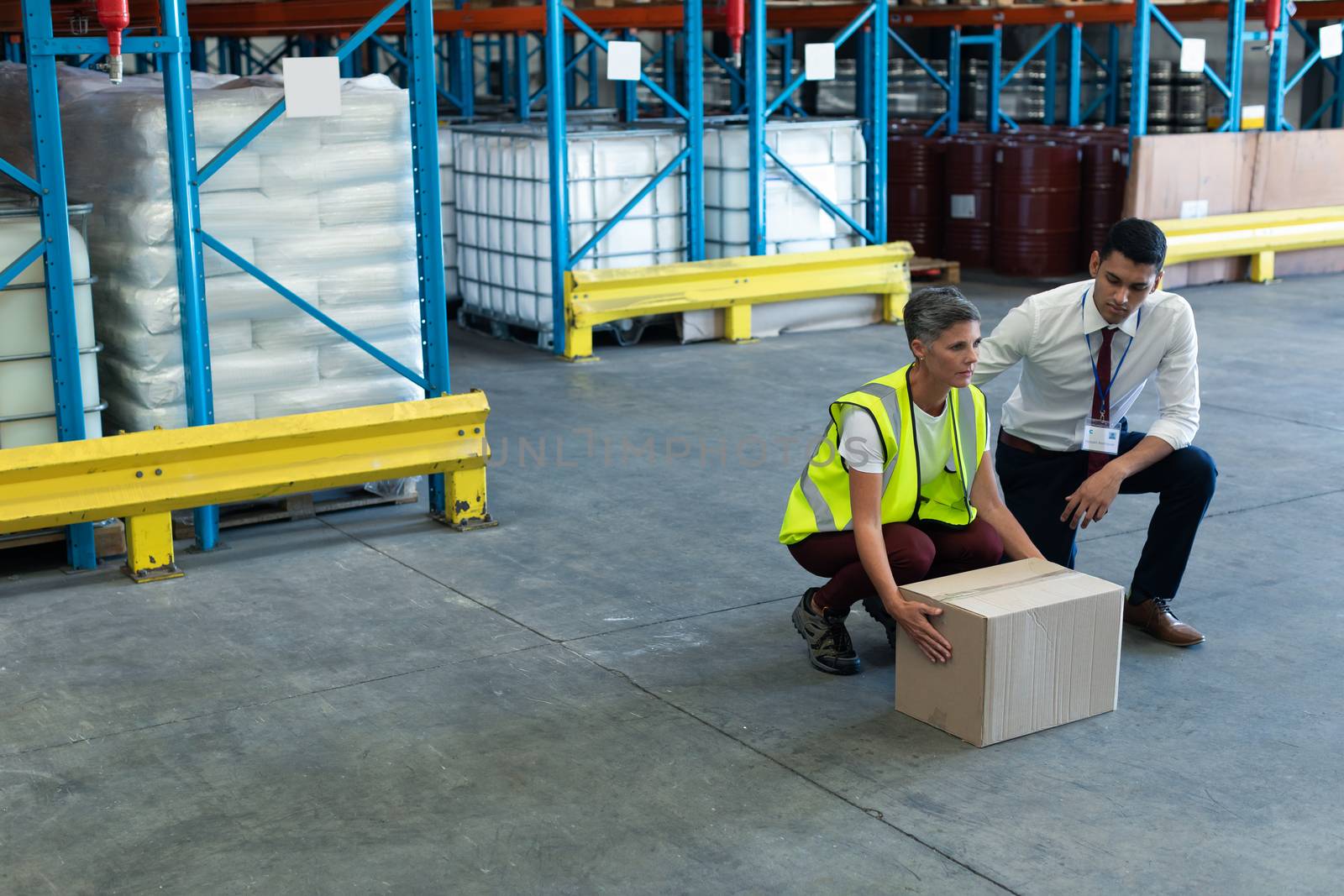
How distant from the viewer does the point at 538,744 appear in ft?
14.8

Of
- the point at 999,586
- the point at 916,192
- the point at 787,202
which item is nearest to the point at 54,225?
the point at 999,586

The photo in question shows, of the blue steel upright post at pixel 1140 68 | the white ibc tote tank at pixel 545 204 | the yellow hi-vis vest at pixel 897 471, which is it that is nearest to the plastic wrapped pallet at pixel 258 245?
the yellow hi-vis vest at pixel 897 471

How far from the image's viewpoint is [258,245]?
677 centimetres

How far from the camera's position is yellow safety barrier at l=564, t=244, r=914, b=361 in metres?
10.7

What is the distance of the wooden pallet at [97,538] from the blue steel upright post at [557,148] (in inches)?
185

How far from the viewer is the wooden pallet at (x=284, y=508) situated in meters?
6.70

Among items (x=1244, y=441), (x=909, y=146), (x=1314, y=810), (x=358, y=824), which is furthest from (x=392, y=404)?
(x=909, y=146)

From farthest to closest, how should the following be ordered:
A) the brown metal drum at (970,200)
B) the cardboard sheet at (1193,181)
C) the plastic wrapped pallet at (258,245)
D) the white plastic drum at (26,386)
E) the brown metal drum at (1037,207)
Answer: the brown metal drum at (970,200)
the brown metal drum at (1037,207)
the cardboard sheet at (1193,181)
the plastic wrapped pallet at (258,245)
the white plastic drum at (26,386)

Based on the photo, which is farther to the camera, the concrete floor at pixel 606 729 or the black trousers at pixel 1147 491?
the black trousers at pixel 1147 491

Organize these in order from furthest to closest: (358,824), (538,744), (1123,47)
Answer: 1. (1123,47)
2. (538,744)
3. (358,824)

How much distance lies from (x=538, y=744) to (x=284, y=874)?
0.96 metres

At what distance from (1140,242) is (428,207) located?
10.4ft

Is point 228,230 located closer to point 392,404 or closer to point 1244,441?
point 392,404

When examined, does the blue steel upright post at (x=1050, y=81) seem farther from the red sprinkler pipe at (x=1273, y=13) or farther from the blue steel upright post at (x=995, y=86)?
the red sprinkler pipe at (x=1273, y=13)
